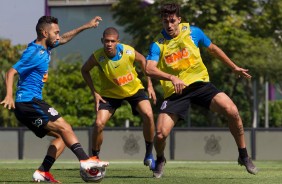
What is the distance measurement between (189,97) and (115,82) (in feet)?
6.58

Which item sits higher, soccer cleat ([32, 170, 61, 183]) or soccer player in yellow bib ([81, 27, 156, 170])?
soccer player in yellow bib ([81, 27, 156, 170])

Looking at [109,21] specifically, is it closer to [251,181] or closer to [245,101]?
[245,101]

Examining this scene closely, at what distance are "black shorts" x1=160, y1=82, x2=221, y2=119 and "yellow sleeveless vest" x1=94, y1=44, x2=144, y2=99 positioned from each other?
70.8 inches

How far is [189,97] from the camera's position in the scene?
13.4 m

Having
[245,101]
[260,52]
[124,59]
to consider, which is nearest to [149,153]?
[124,59]

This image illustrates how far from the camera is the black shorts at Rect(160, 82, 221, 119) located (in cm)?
1335

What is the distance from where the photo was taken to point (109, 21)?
51062mm

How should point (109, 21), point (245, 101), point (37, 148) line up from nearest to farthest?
1. point (37, 148)
2. point (245, 101)
3. point (109, 21)

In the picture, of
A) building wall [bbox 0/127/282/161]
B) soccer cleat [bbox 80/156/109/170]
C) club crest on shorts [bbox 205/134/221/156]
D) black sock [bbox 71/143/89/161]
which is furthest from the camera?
club crest on shorts [bbox 205/134/221/156]

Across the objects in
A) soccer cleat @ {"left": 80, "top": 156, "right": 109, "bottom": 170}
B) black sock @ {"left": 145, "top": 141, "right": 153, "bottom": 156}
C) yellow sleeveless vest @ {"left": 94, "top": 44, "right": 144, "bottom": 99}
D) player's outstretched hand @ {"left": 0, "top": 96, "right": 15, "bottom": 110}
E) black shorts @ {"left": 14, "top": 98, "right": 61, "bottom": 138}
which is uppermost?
yellow sleeveless vest @ {"left": 94, "top": 44, "right": 144, "bottom": 99}

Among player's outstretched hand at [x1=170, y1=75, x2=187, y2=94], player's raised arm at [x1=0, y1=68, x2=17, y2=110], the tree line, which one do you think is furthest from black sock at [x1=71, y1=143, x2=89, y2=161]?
the tree line

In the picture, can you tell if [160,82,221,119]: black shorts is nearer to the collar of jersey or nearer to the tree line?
the collar of jersey

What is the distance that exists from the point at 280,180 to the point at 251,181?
0.52 metres

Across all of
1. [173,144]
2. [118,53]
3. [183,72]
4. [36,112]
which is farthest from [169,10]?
[173,144]
